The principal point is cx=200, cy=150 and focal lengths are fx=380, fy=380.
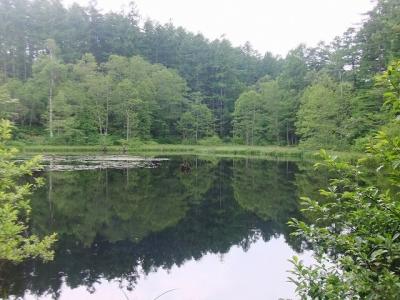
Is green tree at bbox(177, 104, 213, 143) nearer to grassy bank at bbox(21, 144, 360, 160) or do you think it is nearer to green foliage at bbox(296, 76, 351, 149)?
grassy bank at bbox(21, 144, 360, 160)

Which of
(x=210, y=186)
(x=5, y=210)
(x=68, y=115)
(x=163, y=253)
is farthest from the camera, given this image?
(x=68, y=115)

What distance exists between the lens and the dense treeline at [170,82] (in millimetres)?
42125

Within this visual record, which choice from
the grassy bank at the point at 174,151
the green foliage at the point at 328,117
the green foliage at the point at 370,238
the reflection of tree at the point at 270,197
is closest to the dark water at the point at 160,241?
the reflection of tree at the point at 270,197

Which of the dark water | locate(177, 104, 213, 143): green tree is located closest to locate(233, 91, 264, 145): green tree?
locate(177, 104, 213, 143): green tree

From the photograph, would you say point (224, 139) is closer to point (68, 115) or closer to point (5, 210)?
point (68, 115)

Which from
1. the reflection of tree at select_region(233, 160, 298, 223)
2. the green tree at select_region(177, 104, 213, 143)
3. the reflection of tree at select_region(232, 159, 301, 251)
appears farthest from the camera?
the green tree at select_region(177, 104, 213, 143)

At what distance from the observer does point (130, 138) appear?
53.8 meters

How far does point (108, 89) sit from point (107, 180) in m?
32.8

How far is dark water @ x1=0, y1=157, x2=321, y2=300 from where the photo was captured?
8.20 metres

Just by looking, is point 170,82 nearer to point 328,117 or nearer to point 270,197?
point 328,117

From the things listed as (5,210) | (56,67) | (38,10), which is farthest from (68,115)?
(5,210)

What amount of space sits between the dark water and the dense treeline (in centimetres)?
2110

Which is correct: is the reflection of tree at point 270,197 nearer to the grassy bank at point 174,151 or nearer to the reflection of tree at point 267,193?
the reflection of tree at point 267,193

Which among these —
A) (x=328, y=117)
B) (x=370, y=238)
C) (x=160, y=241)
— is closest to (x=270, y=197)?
(x=160, y=241)
